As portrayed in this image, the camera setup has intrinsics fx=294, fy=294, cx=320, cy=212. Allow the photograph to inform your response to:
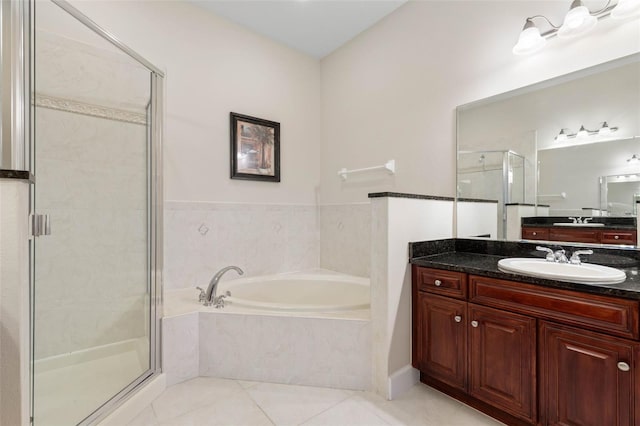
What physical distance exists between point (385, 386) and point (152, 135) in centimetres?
212

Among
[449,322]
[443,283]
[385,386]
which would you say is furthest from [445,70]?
[385,386]

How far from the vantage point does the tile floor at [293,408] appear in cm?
151

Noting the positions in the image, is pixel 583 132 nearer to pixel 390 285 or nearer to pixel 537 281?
pixel 537 281

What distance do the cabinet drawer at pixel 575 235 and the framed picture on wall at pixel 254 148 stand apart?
2.23 meters

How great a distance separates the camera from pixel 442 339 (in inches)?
66.0

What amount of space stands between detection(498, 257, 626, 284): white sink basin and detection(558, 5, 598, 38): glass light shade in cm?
122

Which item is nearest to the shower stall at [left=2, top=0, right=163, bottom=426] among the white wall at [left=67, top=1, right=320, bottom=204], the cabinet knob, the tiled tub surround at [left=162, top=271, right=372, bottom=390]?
the tiled tub surround at [left=162, top=271, right=372, bottom=390]

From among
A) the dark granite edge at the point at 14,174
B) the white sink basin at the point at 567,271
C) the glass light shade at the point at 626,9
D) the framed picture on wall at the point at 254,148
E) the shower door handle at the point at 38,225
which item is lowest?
the white sink basin at the point at 567,271

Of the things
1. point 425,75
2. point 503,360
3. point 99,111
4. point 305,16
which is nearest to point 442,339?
point 503,360

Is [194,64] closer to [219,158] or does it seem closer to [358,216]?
[219,158]

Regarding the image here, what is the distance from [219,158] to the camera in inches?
104

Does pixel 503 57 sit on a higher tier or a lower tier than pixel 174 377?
higher

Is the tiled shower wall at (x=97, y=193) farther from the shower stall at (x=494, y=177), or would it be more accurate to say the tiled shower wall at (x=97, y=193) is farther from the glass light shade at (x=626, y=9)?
the glass light shade at (x=626, y=9)

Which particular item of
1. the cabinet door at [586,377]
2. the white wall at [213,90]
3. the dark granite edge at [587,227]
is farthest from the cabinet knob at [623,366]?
the white wall at [213,90]
